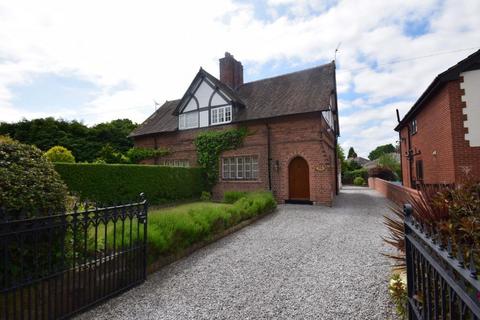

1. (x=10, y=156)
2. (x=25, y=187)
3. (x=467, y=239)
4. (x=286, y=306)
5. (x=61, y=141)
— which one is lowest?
(x=286, y=306)

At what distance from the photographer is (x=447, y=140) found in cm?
924

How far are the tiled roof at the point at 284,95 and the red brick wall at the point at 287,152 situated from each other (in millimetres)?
571

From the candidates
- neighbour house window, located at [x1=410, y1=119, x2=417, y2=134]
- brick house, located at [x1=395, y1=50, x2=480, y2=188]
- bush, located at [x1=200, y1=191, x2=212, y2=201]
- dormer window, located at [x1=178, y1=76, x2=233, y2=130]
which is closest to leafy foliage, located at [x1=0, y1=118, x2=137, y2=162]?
dormer window, located at [x1=178, y1=76, x2=233, y2=130]

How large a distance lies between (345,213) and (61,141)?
28847 millimetres

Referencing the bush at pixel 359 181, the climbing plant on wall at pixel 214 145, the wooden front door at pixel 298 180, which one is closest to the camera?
the wooden front door at pixel 298 180

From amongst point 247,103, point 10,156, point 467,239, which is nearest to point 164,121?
point 247,103

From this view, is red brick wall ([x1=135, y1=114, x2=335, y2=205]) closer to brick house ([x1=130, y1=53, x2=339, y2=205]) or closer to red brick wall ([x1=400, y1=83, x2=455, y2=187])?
brick house ([x1=130, y1=53, x2=339, y2=205])

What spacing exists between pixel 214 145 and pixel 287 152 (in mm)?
4800

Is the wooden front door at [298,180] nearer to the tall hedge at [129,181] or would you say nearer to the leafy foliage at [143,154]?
the tall hedge at [129,181]

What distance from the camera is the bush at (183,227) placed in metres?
5.18

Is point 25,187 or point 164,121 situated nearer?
point 25,187

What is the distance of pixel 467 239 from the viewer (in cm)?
259

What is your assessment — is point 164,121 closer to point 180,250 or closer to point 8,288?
point 180,250

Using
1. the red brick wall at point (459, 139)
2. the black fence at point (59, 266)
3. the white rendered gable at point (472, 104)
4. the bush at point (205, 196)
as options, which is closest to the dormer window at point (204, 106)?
the bush at point (205, 196)
